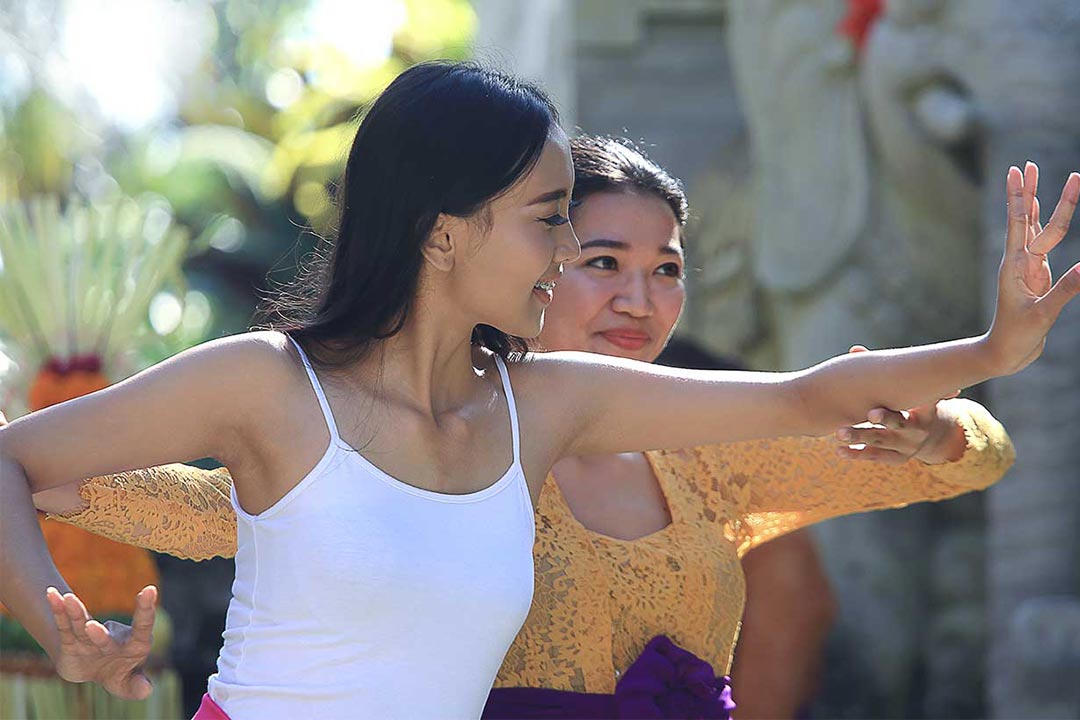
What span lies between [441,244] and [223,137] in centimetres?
954

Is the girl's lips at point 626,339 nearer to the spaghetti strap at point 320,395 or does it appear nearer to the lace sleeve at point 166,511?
the lace sleeve at point 166,511

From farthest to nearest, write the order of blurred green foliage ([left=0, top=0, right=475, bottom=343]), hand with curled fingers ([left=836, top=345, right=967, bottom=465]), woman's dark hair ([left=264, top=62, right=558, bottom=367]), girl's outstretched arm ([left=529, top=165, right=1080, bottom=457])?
blurred green foliage ([left=0, top=0, right=475, bottom=343]) < hand with curled fingers ([left=836, top=345, right=967, bottom=465]) < girl's outstretched arm ([left=529, top=165, right=1080, bottom=457]) < woman's dark hair ([left=264, top=62, right=558, bottom=367])

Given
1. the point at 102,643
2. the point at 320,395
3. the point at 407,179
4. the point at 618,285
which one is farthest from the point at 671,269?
the point at 102,643

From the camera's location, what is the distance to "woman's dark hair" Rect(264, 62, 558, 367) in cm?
202

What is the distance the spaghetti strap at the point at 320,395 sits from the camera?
1.95 meters

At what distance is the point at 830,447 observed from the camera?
270 centimetres

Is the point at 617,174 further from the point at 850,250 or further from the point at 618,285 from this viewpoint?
the point at 850,250

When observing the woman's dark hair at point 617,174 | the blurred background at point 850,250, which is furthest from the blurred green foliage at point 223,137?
the woman's dark hair at point 617,174

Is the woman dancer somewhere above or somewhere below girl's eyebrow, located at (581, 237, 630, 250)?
below

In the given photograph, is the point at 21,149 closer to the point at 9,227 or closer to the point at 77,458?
the point at 9,227

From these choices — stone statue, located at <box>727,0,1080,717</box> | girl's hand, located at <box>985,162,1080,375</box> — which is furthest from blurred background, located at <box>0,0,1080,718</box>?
girl's hand, located at <box>985,162,1080,375</box>

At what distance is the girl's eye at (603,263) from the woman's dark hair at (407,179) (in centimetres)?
66

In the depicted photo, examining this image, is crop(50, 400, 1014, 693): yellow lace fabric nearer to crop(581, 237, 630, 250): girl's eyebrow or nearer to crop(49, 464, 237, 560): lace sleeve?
crop(49, 464, 237, 560): lace sleeve

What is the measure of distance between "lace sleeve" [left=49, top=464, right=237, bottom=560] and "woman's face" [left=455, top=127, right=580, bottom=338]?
52 centimetres
